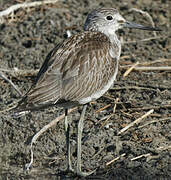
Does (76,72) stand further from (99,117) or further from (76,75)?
(99,117)

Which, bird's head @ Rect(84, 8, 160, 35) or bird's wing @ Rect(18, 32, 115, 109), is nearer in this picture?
bird's wing @ Rect(18, 32, 115, 109)

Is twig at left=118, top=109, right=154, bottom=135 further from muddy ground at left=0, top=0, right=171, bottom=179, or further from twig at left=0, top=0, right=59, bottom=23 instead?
twig at left=0, top=0, right=59, bottom=23

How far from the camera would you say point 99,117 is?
7.10 metres

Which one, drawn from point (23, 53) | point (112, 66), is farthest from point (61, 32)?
point (112, 66)

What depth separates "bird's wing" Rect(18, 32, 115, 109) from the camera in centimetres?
593

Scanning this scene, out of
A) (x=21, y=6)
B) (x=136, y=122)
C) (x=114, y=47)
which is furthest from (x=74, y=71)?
(x=21, y=6)

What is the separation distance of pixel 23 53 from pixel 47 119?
1.97m

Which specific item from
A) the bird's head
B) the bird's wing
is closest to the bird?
the bird's wing

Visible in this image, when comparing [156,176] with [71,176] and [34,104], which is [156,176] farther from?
[34,104]

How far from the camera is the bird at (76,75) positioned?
5.91 metres

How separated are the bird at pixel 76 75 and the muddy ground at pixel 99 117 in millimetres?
404

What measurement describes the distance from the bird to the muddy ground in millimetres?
404

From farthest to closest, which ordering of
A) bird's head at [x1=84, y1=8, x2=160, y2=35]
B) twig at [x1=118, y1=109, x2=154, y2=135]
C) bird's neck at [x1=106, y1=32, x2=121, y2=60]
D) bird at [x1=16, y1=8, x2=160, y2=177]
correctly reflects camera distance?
bird's head at [x1=84, y1=8, x2=160, y2=35] → twig at [x1=118, y1=109, x2=154, y2=135] → bird's neck at [x1=106, y1=32, x2=121, y2=60] → bird at [x1=16, y1=8, x2=160, y2=177]

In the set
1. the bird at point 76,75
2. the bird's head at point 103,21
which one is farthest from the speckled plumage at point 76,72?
the bird's head at point 103,21
